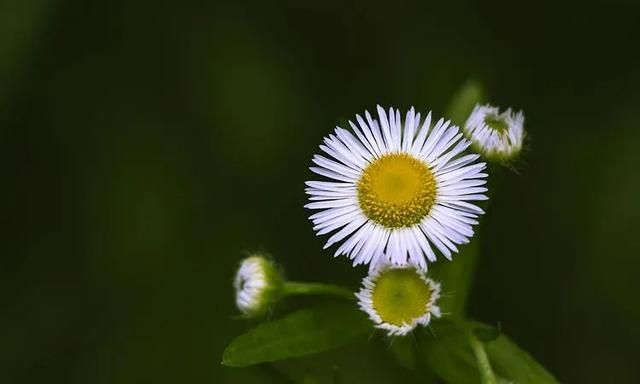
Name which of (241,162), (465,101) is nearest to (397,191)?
(465,101)

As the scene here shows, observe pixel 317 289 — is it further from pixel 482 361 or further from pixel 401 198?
pixel 482 361

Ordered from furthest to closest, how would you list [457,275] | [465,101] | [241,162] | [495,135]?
[241,162], [465,101], [457,275], [495,135]

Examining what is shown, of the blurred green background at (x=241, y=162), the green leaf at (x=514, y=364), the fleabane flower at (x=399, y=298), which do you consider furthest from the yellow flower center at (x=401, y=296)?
the blurred green background at (x=241, y=162)

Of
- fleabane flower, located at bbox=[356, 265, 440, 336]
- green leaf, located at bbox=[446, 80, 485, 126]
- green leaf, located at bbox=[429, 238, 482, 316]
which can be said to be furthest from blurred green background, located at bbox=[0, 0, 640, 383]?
fleabane flower, located at bbox=[356, 265, 440, 336]

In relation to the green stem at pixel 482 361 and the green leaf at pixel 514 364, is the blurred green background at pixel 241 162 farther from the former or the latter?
the green stem at pixel 482 361

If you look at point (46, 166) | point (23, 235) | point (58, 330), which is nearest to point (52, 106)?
point (46, 166)

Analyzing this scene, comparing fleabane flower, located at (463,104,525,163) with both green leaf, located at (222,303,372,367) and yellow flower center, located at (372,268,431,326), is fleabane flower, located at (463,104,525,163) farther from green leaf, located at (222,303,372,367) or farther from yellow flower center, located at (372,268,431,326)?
green leaf, located at (222,303,372,367)

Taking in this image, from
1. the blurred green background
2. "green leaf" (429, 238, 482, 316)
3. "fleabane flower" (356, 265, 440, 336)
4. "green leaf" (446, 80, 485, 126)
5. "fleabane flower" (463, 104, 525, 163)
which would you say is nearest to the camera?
"fleabane flower" (356, 265, 440, 336)
